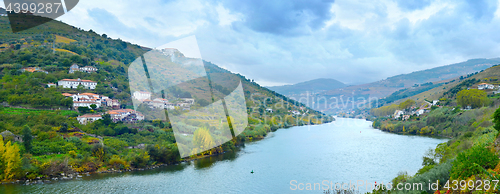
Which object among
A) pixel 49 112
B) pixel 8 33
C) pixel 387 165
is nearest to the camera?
pixel 387 165

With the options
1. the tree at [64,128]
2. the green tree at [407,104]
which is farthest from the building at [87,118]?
the green tree at [407,104]

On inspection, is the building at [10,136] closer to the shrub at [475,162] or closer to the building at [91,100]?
the building at [91,100]

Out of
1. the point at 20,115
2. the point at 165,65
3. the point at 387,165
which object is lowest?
the point at 387,165

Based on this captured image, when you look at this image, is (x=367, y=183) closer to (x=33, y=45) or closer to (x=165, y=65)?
(x=33, y=45)

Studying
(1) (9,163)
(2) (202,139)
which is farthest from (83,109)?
(2) (202,139)

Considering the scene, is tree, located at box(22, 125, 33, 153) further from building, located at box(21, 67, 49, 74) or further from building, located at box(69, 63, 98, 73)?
building, located at box(69, 63, 98, 73)

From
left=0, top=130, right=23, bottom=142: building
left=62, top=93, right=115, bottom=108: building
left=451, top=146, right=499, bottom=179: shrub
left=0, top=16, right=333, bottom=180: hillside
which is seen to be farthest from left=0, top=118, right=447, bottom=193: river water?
left=62, top=93, right=115, bottom=108: building

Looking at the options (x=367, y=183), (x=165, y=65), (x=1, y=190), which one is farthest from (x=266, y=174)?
(x=165, y=65)
